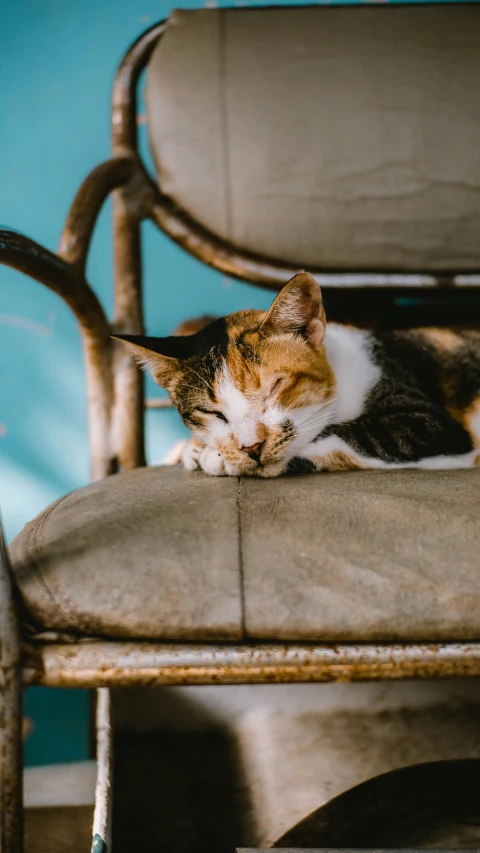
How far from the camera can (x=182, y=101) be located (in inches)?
44.6

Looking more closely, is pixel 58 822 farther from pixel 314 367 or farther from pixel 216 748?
pixel 314 367

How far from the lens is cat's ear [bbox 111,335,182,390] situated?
2.62 feet

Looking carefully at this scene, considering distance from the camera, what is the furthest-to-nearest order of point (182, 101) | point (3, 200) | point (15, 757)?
point (3, 200)
point (182, 101)
point (15, 757)

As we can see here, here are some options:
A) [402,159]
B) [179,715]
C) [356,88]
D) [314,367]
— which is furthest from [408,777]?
[356,88]

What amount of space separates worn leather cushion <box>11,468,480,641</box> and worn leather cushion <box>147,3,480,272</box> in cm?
74

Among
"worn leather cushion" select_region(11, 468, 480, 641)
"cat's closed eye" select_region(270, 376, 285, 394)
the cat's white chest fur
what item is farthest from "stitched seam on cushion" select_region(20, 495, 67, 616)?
the cat's white chest fur

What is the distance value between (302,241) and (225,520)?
0.75 metres

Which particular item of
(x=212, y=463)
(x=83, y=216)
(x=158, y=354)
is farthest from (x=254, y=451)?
(x=83, y=216)

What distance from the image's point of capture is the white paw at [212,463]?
0.76 m

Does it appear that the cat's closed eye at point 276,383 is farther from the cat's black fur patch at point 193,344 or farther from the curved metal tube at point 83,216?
the curved metal tube at point 83,216

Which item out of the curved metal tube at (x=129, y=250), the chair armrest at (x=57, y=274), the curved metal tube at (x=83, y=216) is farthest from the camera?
the curved metal tube at (x=129, y=250)

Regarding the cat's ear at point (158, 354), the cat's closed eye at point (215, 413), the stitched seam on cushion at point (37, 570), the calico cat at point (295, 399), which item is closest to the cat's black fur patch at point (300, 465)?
the calico cat at point (295, 399)

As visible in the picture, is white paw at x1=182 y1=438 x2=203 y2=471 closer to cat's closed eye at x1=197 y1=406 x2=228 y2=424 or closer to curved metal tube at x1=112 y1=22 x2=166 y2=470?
cat's closed eye at x1=197 y1=406 x2=228 y2=424

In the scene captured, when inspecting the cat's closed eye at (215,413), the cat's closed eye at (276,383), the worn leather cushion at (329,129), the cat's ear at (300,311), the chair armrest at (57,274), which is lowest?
the cat's closed eye at (215,413)
